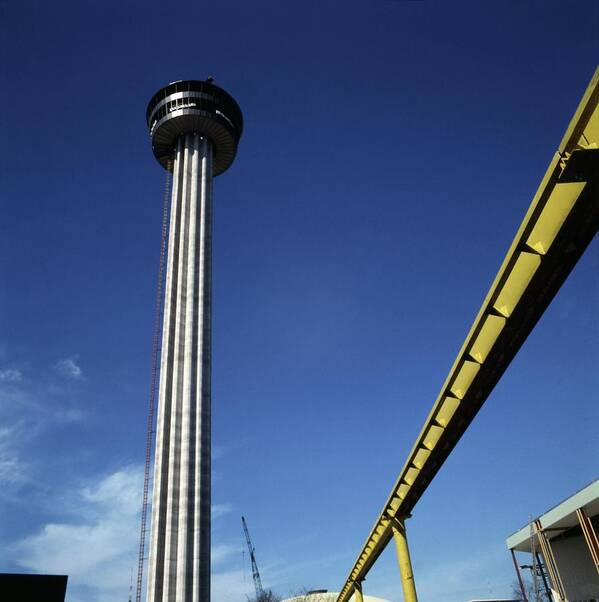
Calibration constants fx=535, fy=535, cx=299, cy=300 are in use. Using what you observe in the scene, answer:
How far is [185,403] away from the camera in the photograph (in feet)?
176

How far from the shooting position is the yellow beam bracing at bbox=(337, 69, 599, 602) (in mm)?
10609

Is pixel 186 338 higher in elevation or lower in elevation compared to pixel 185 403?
higher

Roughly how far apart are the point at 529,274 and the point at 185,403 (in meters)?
45.4

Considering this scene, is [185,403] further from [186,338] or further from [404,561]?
[404,561]

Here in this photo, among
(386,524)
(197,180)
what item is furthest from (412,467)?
(197,180)

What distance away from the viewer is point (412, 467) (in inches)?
882

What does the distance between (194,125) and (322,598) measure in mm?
79630

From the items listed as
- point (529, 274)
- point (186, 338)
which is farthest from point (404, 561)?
point (186, 338)

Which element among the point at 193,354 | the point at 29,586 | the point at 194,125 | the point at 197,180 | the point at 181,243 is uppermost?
the point at 194,125

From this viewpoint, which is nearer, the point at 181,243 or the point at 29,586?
the point at 29,586

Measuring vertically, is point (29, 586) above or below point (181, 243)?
below

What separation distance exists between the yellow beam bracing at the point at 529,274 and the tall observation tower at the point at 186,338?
35.2 meters

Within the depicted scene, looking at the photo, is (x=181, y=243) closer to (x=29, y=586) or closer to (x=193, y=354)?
(x=193, y=354)

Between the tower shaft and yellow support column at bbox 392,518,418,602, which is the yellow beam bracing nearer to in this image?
yellow support column at bbox 392,518,418,602
